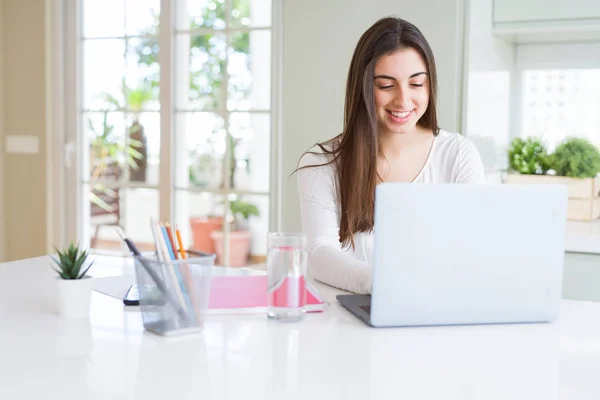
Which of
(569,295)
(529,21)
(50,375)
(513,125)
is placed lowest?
(569,295)

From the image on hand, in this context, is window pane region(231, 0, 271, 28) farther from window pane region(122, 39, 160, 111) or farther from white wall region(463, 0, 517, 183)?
white wall region(463, 0, 517, 183)

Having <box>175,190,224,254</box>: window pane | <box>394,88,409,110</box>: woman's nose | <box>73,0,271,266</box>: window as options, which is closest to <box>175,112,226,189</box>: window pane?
<box>73,0,271,266</box>: window

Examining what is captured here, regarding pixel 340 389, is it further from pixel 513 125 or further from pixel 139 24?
pixel 139 24

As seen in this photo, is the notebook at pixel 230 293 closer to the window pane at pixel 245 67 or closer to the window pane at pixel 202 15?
the window pane at pixel 245 67

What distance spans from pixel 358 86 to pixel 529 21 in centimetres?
121

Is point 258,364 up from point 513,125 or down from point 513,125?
down

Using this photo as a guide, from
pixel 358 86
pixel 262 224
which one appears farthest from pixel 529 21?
pixel 262 224

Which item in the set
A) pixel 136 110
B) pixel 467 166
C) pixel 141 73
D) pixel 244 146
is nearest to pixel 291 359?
pixel 467 166

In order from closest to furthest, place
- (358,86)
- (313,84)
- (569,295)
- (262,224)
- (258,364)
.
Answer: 1. (258,364)
2. (358,86)
3. (569,295)
4. (313,84)
5. (262,224)

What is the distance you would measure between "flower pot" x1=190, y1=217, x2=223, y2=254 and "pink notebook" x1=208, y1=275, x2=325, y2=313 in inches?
92.9

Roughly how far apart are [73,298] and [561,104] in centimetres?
258

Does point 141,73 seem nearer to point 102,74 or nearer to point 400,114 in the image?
point 102,74

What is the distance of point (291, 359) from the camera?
111 cm

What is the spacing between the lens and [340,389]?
0.98 metres
